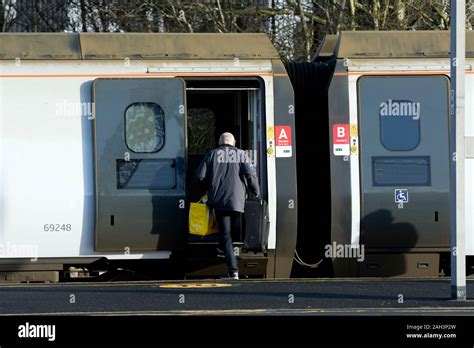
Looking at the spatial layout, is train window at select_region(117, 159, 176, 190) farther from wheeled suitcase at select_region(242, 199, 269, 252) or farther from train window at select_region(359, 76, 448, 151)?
train window at select_region(359, 76, 448, 151)

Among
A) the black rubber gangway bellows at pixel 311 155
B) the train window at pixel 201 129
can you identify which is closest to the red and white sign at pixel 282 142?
the black rubber gangway bellows at pixel 311 155

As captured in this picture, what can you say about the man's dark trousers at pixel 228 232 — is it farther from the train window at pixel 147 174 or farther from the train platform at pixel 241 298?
the train window at pixel 147 174

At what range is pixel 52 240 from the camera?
1242 centimetres

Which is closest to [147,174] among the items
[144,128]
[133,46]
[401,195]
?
[144,128]

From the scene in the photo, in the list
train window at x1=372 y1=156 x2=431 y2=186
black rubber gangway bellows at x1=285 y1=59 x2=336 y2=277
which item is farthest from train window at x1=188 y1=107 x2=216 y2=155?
train window at x1=372 y1=156 x2=431 y2=186

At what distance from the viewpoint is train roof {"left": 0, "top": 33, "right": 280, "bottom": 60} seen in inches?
492

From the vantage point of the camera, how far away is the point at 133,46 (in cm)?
1262

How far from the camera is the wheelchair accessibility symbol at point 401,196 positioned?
1266 centimetres

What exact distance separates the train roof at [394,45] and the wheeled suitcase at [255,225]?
197 centimetres

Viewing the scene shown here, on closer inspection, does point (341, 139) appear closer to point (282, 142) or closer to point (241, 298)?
point (282, 142)

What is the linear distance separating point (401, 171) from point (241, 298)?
3547 mm

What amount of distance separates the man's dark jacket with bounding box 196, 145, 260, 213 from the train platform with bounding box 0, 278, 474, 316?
1109 mm

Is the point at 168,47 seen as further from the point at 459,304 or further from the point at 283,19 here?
the point at 283,19
